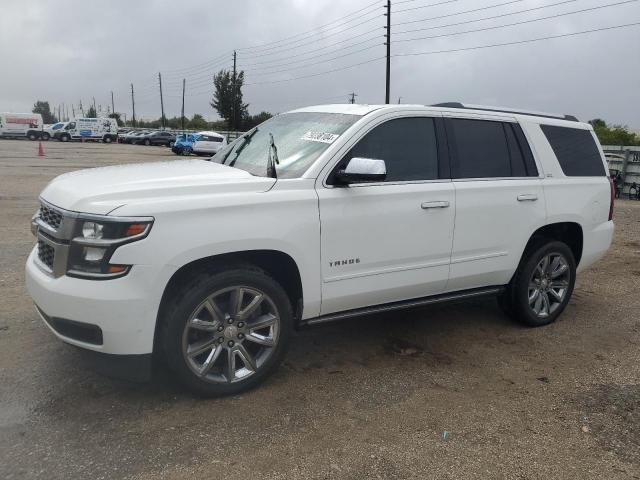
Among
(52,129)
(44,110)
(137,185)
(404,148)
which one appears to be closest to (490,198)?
(404,148)

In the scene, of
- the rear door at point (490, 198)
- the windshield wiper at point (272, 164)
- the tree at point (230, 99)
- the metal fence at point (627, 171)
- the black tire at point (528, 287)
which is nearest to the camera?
the windshield wiper at point (272, 164)

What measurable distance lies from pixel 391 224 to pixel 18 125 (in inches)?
2158

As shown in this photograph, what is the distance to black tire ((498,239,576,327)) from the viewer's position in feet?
15.8

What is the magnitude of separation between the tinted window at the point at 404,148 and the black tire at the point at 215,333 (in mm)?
1093

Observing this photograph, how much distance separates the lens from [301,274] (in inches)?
141

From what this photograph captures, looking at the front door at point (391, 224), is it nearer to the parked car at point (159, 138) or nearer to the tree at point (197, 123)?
the parked car at point (159, 138)

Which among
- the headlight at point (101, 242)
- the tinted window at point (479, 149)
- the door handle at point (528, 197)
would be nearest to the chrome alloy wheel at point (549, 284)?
the door handle at point (528, 197)

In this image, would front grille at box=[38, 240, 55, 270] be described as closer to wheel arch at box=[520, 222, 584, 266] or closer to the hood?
the hood

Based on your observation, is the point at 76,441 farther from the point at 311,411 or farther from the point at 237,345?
the point at 311,411

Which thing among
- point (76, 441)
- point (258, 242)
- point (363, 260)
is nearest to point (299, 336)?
point (363, 260)

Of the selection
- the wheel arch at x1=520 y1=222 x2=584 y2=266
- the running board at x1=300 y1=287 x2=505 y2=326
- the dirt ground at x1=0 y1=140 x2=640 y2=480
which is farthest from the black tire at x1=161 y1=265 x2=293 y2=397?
the wheel arch at x1=520 y1=222 x2=584 y2=266

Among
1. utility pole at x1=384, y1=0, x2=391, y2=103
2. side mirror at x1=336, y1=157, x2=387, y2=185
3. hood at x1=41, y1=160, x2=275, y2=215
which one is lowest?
hood at x1=41, y1=160, x2=275, y2=215

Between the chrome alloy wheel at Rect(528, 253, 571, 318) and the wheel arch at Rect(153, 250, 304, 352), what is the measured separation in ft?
7.67

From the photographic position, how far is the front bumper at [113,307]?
3.00 m
